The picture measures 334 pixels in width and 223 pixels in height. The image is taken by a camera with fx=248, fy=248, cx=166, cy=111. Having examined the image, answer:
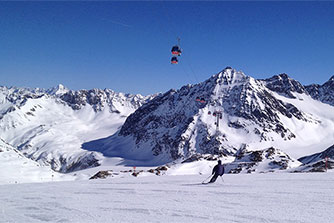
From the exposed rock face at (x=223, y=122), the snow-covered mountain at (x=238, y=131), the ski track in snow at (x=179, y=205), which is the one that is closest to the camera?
the ski track in snow at (x=179, y=205)

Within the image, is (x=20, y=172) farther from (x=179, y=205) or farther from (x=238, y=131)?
(x=238, y=131)

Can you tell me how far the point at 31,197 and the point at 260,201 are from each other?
10138 mm

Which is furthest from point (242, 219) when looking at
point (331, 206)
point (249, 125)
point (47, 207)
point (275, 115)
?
point (275, 115)

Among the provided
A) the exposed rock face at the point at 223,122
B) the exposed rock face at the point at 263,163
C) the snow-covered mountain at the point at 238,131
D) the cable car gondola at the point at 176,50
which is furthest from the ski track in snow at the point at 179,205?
the snow-covered mountain at the point at 238,131

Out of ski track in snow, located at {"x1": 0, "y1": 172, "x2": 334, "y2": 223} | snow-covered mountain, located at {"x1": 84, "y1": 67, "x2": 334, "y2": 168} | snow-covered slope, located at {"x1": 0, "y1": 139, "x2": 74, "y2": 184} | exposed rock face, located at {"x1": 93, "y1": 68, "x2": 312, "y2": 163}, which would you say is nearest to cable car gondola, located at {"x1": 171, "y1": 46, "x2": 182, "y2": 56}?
ski track in snow, located at {"x1": 0, "y1": 172, "x2": 334, "y2": 223}

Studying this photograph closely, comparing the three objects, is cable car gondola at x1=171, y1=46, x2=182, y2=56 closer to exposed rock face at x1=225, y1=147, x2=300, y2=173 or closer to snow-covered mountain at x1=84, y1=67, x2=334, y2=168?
exposed rock face at x1=225, y1=147, x2=300, y2=173

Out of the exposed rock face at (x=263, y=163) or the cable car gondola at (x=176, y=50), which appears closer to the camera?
the cable car gondola at (x=176, y=50)

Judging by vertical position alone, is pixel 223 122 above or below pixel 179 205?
above

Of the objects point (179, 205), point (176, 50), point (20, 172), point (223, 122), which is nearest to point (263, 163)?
point (176, 50)

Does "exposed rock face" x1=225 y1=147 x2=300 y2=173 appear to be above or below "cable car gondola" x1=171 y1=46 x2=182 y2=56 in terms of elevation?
below

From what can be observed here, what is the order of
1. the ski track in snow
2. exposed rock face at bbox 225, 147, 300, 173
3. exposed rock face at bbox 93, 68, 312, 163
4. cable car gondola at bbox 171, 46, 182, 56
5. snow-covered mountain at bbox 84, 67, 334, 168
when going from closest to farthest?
the ski track in snow, cable car gondola at bbox 171, 46, 182, 56, exposed rock face at bbox 225, 147, 300, 173, snow-covered mountain at bbox 84, 67, 334, 168, exposed rock face at bbox 93, 68, 312, 163

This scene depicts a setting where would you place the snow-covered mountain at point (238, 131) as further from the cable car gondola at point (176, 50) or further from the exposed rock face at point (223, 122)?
the cable car gondola at point (176, 50)

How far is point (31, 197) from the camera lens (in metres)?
11.6

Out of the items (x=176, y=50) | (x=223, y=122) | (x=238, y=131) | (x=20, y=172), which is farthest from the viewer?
(x=223, y=122)
